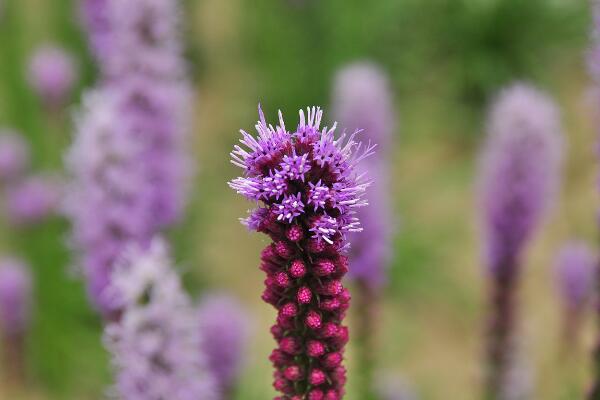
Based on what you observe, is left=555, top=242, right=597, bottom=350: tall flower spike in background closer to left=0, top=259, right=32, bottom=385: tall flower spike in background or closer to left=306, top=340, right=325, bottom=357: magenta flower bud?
left=306, top=340, right=325, bottom=357: magenta flower bud

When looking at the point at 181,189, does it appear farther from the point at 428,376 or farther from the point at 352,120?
the point at 428,376

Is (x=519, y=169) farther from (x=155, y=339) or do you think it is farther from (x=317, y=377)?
(x=317, y=377)

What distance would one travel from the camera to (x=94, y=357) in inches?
236

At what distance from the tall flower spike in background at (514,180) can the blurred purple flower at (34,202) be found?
2873 millimetres

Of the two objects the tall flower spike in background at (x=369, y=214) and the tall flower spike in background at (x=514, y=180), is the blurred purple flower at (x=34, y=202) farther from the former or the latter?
the tall flower spike in background at (x=514, y=180)

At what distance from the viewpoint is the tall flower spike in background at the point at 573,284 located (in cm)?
469

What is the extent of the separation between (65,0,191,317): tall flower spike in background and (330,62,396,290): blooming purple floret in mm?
914

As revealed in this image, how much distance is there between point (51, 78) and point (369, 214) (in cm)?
256

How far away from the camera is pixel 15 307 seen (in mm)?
5582

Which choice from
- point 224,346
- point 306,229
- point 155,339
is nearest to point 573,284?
point 224,346

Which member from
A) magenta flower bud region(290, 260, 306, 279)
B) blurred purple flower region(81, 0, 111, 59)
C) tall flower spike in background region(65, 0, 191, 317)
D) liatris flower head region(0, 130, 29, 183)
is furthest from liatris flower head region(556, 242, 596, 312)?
liatris flower head region(0, 130, 29, 183)

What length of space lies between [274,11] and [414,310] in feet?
11.8

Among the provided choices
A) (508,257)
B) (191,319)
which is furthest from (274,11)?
(191,319)

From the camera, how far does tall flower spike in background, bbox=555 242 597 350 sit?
15.4 feet
